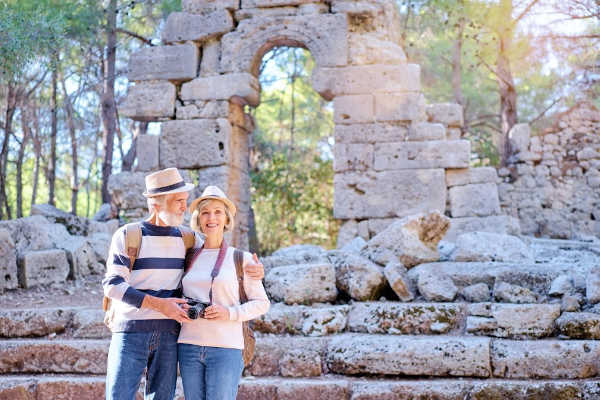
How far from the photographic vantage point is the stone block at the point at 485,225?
8.55m

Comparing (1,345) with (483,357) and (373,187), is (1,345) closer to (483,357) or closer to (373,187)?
(483,357)

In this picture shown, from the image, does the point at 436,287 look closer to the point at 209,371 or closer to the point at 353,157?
the point at 209,371

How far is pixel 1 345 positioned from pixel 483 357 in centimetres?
393

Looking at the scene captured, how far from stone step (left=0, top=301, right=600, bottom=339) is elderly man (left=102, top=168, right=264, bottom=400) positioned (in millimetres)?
2173

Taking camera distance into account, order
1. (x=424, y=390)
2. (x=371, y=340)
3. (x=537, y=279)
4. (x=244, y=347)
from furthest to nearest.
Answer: (x=537, y=279)
(x=371, y=340)
(x=424, y=390)
(x=244, y=347)

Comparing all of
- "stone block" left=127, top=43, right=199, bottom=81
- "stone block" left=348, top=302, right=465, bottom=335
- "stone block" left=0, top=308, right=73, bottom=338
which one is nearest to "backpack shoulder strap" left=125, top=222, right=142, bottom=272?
"stone block" left=348, top=302, right=465, bottom=335

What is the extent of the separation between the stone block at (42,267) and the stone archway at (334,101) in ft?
7.81

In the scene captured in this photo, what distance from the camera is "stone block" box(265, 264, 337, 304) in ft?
19.6

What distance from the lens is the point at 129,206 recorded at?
31.7 ft

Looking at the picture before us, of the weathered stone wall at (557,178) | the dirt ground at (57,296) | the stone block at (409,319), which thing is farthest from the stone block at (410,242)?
the weathered stone wall at (557,178)

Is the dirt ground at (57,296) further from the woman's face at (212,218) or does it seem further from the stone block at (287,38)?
the stone block at (287,38)

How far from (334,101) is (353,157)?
868 mm

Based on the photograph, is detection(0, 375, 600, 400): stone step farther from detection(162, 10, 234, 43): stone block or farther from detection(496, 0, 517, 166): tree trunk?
detection(496, 0, 517, 166): tree trunk

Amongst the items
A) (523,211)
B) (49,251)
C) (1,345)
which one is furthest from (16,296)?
(523,211)
